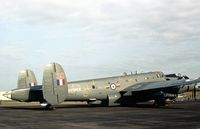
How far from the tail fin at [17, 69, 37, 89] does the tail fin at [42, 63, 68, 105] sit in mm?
10693

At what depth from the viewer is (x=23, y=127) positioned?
20.0m

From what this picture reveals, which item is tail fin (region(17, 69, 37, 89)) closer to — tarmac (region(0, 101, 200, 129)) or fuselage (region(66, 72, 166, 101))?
fuselage (region(66, 72, 166, 101))

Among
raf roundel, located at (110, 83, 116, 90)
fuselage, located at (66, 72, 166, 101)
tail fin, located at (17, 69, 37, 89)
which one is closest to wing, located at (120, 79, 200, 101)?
fuselage, located at (66, 72, 166, 101)

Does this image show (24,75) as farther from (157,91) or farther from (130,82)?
(157,91)

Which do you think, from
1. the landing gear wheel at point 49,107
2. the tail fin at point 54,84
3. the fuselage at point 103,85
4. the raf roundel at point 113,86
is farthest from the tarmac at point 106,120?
the raf roundel at point 113,86

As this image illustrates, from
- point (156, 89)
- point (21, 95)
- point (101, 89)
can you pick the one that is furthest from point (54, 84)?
point (156, 89)

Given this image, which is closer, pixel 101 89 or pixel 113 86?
pixel 101 89

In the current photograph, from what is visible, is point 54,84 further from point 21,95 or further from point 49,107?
point 21,95

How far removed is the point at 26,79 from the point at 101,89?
34.2 feet

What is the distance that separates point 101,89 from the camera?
140ft

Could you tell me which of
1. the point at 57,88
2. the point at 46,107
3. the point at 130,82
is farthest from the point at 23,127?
the point at 130,82

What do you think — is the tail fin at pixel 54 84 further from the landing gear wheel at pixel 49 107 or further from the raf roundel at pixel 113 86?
the raf roundel at pixel 113 86

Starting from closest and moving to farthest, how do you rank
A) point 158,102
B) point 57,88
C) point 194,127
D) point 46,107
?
point 194,127 → point 57,88 → point 46,107 → point 158,102

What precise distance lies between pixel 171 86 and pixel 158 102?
8.09 ft
